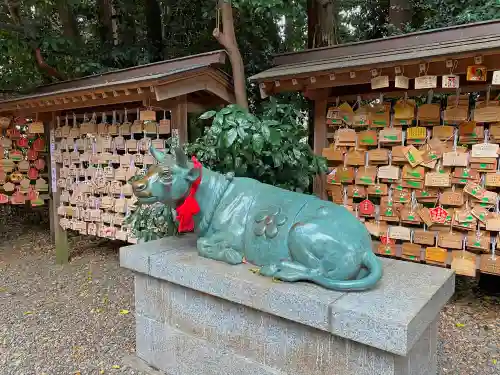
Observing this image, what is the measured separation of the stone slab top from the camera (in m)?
2.07

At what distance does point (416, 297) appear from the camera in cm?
236

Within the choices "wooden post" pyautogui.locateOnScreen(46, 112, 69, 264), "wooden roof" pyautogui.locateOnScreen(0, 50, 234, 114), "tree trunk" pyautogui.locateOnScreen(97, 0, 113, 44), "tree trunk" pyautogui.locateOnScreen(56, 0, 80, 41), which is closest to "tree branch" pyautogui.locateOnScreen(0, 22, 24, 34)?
"tree trunk" pyautogui.locateOnScreen(56, 0, 80, 41)

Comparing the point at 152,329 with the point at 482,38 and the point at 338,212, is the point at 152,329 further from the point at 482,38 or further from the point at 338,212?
the point at 482,38

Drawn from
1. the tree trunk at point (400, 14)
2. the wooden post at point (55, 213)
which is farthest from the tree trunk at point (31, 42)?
the tree trunk at point (400, 14)

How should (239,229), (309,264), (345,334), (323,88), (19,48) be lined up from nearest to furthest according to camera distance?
(345,334), (309,264), (239,229), (323,88), (19,48)

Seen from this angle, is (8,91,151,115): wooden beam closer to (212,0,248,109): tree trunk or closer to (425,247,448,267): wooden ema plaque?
(212,0,248,109): tree trunk

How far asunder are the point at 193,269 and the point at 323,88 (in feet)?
10.0

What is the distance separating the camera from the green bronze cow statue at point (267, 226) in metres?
2.49

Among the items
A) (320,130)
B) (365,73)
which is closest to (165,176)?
(365,73)

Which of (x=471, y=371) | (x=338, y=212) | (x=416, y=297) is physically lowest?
(x=471, y=371)

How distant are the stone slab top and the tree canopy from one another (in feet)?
16.6

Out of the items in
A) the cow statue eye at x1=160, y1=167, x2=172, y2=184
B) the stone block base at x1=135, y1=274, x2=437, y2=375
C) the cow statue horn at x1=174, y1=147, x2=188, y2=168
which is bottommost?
the stone block base at x1=135, y1=274, x2=437, y2=375

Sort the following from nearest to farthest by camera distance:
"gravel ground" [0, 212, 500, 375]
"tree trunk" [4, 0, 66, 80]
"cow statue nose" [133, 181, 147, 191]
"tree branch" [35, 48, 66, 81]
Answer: "cow statue nose" [133, 181, 147, 191]
"gravel ground" [0, 212, 500, 375]
"tree trunk" [4, 0, 66, 80]
"tree branch" [35, 48, 66, 81]

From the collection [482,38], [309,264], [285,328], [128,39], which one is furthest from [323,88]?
[128,39]
